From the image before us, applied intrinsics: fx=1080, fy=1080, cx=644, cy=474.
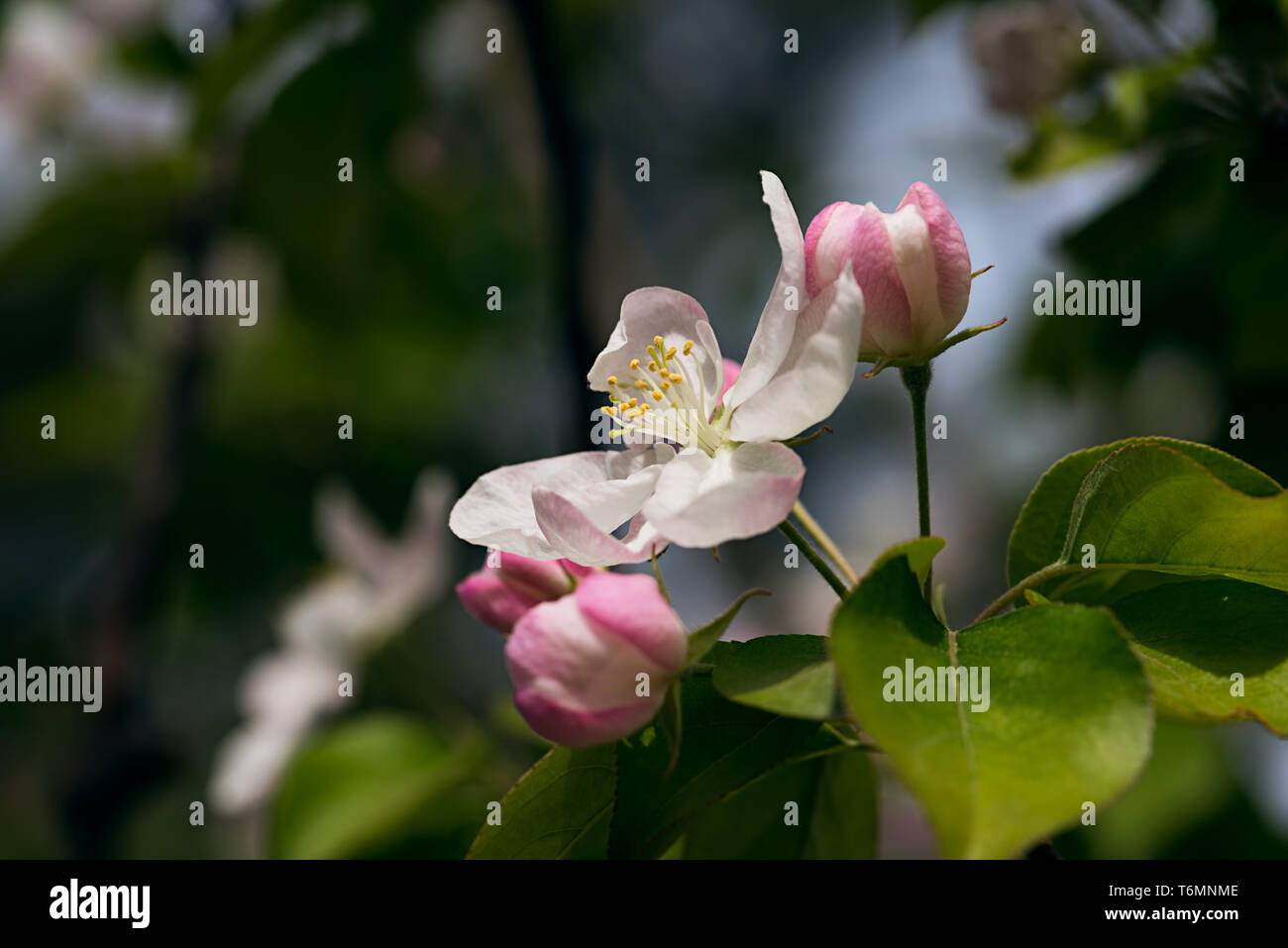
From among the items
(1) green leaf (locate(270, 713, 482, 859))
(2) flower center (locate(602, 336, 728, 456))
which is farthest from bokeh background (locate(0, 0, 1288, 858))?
(2) flower center (locate(602, 336, 728, 456))

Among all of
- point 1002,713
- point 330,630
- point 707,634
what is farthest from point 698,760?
point 330,630

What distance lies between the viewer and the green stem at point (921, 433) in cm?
75

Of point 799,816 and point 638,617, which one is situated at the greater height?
point 638,617

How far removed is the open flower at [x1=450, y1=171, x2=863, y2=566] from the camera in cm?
67

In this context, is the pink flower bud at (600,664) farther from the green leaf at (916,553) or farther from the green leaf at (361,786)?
the green leaf at (361,786)

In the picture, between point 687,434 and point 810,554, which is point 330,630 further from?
point 810,554

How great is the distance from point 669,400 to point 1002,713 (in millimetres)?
372

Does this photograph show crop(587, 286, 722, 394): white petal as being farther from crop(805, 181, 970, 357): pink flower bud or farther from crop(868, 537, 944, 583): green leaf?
crop(868, 537, 944, 583): green leaf

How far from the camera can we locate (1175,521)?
71cm

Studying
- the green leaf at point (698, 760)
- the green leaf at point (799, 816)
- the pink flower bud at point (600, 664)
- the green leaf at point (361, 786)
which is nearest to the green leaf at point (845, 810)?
the green leaf at point (799, 816)

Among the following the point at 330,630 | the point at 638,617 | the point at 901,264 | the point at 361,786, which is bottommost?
the point at 361,786

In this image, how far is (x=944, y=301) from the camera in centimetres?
76

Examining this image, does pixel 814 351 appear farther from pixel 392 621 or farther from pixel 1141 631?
pixel 392 621
